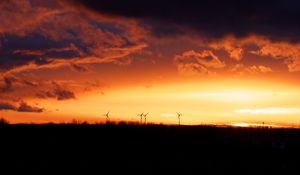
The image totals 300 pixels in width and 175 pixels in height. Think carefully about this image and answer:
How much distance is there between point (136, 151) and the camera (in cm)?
8138

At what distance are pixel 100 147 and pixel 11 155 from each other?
1424 centimetres

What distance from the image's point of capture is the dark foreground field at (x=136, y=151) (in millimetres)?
64438

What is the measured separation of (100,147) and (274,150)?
79.2 feet

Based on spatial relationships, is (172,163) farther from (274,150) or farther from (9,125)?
(9,125)

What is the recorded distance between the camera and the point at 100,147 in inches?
3310

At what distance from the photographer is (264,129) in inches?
5098

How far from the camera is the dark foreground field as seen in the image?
6444 cm

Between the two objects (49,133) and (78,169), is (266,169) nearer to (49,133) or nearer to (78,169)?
(78,169)

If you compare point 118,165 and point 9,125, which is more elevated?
point 9,125

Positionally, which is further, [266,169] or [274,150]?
[274,150]

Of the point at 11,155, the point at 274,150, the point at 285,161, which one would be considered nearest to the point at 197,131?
the point at 274,150

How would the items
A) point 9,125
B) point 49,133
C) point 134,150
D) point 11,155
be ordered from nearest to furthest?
1. point 11,155
2. point 134,150
3. point 49,133
4. point 9,125

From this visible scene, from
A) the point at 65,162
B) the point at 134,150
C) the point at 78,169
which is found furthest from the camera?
the point at 134,150

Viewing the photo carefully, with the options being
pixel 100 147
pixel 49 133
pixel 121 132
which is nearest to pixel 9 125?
pixel 49 133
